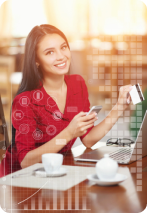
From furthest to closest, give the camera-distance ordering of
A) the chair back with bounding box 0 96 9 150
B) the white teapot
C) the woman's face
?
1. the chair back with bounding box 0 96 9 150
2. the woman's face
3. the white teapot

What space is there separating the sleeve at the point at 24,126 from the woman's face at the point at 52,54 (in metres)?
0.14

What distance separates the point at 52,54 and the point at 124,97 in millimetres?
319

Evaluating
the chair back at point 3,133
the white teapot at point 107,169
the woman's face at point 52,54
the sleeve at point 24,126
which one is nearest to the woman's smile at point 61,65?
the woman's face at point 52,54

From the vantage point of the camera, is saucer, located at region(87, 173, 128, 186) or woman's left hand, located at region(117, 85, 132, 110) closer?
saucer, located at region(87, 173, 128, 186)

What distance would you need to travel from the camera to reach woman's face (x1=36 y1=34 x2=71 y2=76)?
936mm

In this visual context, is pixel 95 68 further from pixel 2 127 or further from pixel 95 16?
pixel 2 127

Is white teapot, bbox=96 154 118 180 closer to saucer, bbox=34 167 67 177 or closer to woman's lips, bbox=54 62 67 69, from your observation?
saucer, bbox=34 167 67 177

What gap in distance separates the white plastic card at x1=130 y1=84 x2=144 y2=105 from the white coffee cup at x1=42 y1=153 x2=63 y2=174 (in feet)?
1.27

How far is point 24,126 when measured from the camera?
983 millimetres

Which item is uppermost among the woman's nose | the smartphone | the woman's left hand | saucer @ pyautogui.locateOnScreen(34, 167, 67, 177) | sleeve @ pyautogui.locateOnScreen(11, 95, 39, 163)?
the woman's nose

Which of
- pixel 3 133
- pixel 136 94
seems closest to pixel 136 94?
pixel 136 94

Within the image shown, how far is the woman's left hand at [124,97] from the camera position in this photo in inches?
Answer: 40.2

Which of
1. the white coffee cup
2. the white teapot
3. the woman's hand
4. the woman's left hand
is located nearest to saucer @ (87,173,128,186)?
the white teapot

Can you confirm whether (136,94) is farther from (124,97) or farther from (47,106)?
(47,106)
